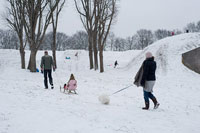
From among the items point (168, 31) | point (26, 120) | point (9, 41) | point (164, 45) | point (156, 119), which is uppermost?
point (168, 31)

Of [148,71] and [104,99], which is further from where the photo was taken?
[104,99]

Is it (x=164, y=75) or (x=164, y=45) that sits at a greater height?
(x=164, y=45)

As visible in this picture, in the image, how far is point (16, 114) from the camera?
4008 millimetres

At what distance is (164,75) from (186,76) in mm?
1819

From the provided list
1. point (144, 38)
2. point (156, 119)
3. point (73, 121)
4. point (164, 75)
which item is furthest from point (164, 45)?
point (144, 38)

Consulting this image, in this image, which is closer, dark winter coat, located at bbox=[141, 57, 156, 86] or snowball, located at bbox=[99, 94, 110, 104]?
dark winter coat, located at bbox=[141, 57, 156, 86]

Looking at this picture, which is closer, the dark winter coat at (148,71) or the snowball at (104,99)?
the dark winter coat at (148,71)

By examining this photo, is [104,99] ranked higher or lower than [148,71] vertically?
lower

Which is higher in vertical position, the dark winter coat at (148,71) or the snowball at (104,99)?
the dark winter coat at (148,71)

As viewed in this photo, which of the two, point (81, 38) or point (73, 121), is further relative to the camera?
point (81, 38)

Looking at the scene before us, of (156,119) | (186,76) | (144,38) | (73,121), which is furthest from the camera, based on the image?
(144,38)

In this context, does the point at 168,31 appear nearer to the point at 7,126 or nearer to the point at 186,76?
the point at 186,76

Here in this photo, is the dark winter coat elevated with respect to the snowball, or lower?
elevated

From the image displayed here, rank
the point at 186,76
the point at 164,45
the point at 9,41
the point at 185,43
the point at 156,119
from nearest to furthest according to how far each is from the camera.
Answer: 1. the point at 156,119
2. the point at 186,76
3. the point at 185,43
4. the point at 164,45
5. the point at 9,41
